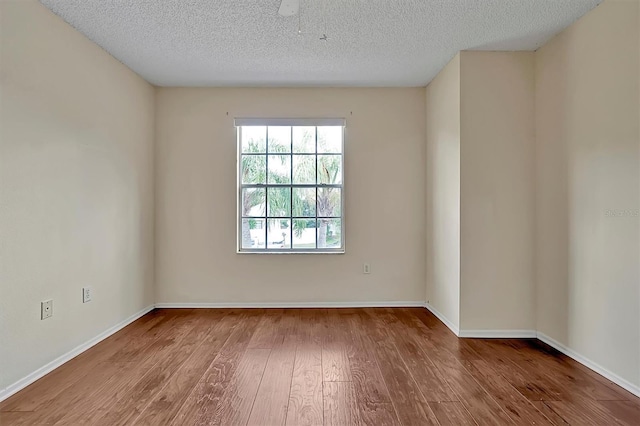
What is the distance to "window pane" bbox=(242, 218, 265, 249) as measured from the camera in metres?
4.20

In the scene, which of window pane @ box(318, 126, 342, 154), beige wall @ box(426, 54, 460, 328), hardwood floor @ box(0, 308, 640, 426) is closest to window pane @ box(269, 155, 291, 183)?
window pane @ box(318, 126, 342, 154)

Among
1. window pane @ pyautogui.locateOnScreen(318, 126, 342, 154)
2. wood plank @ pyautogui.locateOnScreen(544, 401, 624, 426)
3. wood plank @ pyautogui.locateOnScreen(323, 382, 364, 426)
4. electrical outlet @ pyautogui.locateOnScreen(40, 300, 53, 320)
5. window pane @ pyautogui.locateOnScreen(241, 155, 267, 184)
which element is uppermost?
window pane @ pyautogui.locateOnScreen(318, 126, 342, 154)

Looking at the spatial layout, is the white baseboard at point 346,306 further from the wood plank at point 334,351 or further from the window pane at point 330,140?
the window pane at point 330,140

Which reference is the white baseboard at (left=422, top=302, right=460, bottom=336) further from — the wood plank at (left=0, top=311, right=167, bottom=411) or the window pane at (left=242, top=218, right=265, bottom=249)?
the wood plank at (left=0, top=311, right=167, bottom=411)

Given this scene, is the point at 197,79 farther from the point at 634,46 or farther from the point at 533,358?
the point at 533,358

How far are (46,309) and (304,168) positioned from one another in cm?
269

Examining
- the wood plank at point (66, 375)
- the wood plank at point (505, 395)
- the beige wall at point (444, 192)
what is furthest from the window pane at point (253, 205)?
the wood plank at point (505, 395)

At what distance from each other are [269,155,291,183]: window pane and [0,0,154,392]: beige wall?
4.55 feet

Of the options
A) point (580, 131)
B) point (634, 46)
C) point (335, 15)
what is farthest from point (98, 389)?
point (634, 46)

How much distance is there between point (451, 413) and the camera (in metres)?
1.98

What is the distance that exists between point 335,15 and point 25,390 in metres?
3.18

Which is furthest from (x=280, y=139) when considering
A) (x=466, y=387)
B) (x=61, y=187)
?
(x=466, y=387)

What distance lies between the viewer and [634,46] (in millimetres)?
2242

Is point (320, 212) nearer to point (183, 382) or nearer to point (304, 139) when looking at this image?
point (304, 139)
